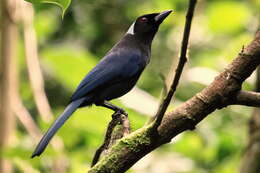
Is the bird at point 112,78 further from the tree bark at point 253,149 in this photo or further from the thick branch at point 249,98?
the thick branch at point 249,98

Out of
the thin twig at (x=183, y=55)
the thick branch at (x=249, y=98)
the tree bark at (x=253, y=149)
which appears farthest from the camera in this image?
the tree bark at (x=253, y=149)

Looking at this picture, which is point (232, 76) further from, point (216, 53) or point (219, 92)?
point (216, 53)

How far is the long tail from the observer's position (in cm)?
291

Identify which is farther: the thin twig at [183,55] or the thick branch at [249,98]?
the thick branch at [249,98]

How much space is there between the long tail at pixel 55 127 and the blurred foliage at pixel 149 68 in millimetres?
276

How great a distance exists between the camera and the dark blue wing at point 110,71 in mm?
3924

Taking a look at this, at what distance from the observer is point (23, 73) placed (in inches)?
265

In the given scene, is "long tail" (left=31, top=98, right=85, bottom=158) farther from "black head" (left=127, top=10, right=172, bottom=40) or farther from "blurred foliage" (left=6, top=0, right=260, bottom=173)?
"black head" (left=127, top=10, right=172, bottom=40)

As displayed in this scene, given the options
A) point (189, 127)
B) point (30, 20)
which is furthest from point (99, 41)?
point (189, 127)

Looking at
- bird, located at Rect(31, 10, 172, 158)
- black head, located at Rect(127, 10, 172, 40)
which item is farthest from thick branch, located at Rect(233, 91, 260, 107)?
black head, located at Rect(127, 10, 172, 40)

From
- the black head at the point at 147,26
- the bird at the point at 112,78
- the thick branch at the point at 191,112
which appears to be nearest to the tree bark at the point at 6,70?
the bird at the point at 112,78

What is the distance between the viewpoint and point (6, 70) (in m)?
4.05

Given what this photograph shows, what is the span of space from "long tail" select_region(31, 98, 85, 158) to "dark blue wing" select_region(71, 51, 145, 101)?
0.10 meters

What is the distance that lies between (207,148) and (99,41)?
2.04 meters
